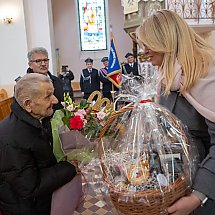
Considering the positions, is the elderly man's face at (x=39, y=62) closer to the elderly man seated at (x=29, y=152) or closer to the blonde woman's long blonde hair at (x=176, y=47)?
the elderly man seated at (x=29, y=152)

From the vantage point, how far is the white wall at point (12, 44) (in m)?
6.55

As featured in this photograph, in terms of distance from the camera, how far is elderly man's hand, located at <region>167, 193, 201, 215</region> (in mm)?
875

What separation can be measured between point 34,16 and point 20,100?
239 inches

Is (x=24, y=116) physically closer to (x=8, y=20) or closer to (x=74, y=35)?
(x=8, y=20)

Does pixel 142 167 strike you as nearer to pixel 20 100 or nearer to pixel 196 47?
pixel 196 47

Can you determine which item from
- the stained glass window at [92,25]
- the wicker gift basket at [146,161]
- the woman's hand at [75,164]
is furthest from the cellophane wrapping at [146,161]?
the stained glass window at [92,25]

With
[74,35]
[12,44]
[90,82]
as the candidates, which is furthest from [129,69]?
[74,35]

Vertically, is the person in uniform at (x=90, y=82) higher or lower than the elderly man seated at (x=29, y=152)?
lower

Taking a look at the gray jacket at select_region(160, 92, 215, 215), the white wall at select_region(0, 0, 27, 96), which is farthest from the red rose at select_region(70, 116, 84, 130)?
the white wall at select_region(0, 0, 27, 96)

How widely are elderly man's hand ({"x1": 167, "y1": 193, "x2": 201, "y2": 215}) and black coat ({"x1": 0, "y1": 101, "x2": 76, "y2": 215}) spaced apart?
50cm

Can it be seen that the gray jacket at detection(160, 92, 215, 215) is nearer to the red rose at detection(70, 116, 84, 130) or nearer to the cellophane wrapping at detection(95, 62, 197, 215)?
the cellophane wrapping at detection(95, 62, 197, 215)

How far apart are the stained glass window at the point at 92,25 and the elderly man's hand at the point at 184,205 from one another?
30.6ft

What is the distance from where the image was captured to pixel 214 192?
0.89 metres

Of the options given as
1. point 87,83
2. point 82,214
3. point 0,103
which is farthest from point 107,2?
point 82,214
